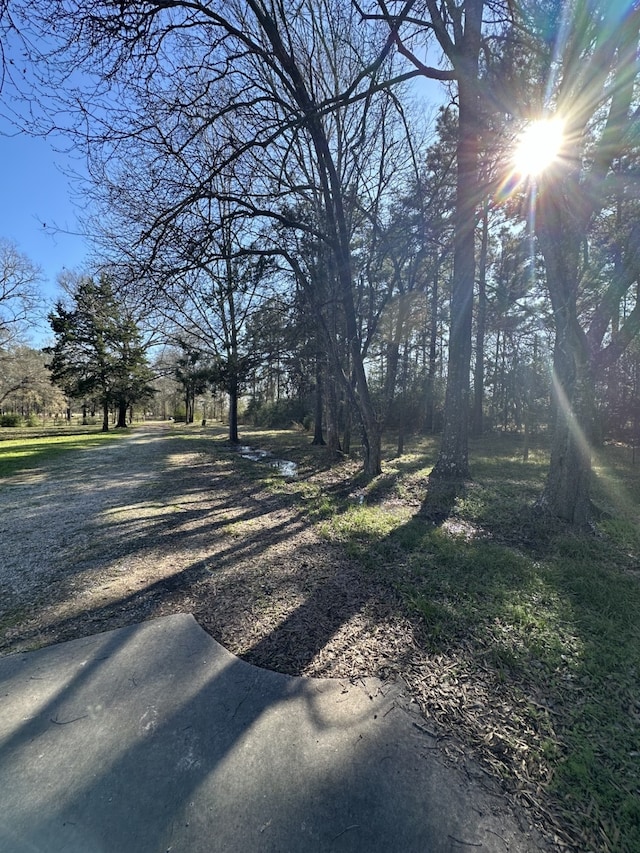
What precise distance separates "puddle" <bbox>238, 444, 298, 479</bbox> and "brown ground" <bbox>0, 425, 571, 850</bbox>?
3357 mm

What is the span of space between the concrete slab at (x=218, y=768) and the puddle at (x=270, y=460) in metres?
7.07

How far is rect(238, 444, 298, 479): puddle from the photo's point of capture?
394 inches

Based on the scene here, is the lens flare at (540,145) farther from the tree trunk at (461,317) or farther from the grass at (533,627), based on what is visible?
the grass at (533,627)

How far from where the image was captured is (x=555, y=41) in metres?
5.00

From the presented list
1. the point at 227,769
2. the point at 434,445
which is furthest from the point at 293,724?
the point at 434,445

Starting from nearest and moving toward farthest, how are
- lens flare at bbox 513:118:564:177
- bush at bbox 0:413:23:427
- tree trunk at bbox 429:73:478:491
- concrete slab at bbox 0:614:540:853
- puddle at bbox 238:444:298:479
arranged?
1. concrete slab at bbox 0:614:540:853
2. lens flare at bbox 513:118:564:177
3. tree trunk at bbox 429:73:478:491
4. puddle at bbox 238:444:298:479
5. bush at bbox 0:413:23:427

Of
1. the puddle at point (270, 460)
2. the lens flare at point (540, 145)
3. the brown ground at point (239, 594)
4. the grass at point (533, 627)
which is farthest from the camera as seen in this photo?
the puddle at point (270, 460)

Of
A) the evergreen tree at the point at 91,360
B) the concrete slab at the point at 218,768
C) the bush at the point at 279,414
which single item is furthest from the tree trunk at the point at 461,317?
the evergreen tree at the point at 91,360

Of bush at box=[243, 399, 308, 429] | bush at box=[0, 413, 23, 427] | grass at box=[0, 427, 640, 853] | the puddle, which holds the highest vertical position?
bush at box=[243, 399, 308, 429]

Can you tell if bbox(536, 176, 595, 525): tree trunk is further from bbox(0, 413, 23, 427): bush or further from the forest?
bbox(0, 413, 23, 427): bush

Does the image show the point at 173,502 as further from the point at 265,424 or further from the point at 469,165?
the point at 265,424

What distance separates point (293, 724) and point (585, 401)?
5005 mm

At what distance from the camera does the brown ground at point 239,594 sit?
7.08 feet

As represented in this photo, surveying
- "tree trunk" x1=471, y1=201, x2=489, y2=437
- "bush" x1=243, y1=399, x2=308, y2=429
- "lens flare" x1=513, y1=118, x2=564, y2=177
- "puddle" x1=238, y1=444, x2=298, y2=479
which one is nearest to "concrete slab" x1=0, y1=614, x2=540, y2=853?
"lens flare" x1=513, y1=118, x2=564, y2=177
